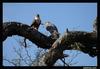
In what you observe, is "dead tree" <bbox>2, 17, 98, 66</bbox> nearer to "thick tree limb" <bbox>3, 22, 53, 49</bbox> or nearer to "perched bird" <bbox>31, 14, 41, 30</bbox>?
"thick tree limb" <bbox>3, 22, 53, 49</bbox>

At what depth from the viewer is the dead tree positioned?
408 centimetres

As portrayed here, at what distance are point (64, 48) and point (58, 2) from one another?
89 centimetres

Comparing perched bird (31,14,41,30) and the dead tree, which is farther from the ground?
Answer: perched bird (31,14,41,30)

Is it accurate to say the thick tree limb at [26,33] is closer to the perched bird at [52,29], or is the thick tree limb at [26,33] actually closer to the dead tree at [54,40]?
the dead tree at [54,40]

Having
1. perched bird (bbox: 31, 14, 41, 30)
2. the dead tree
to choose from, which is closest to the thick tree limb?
the dead tree

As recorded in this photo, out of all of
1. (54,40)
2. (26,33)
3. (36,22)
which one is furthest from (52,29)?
(26,33)

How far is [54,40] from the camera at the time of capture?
4.19m

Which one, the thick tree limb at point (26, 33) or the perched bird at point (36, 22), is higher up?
the perched bird at point (36, 22)

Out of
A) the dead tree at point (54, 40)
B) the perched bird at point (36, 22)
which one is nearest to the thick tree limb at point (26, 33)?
the dead tree at point (54, 40)

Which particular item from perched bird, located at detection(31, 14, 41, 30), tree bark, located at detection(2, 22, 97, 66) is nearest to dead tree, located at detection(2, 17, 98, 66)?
tree bark, located at detection(2, 22, 97, 66)

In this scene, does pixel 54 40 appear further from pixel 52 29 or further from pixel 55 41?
pixel 52 29

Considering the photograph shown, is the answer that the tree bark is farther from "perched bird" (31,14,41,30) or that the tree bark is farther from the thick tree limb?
"perched bird" (31,14,41,30)

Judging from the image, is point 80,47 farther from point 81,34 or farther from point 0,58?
point 0,58

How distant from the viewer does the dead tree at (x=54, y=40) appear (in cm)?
408
